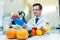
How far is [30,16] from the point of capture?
5.13 ft

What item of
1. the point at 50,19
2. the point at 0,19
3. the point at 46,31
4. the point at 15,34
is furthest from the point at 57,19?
the point at 15,34

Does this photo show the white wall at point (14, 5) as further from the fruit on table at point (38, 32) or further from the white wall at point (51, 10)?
the fruit on table at point (38, 32)

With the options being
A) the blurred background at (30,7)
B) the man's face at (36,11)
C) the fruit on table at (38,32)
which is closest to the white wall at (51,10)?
the blurred background at (30,7)

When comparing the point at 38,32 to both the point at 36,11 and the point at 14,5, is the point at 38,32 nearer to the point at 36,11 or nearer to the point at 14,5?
the point at 36,11

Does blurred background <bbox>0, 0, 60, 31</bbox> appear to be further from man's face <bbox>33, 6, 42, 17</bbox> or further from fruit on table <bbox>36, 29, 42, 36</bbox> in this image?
fruit on table <bbox>36, 29, 42, 36</bbox>

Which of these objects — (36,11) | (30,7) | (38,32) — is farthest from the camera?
(30,7)

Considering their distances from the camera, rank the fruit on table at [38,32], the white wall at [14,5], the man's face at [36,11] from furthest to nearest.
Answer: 1. the white wall at [14,5]
2. the man's face at [36,11]
3. the fruit on table at [38,32]

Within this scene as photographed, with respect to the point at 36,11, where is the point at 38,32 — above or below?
below

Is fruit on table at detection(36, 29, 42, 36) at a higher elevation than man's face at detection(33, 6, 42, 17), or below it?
below

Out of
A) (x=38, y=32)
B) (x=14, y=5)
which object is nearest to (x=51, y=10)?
(x=14, y=5)

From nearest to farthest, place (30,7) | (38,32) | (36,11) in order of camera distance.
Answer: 1. (38,32)
2. (36,11)
3. (30,7)

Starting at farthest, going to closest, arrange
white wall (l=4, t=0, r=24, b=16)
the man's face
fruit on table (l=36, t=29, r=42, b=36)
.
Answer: white wall (l=4, t=0, r=24, b=16) → the man's face → fruit on table (l=36, t=29, r=42, b=36)

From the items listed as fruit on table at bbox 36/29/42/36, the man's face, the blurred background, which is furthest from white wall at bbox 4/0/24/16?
fruit on table at bbox 36/29/42/36

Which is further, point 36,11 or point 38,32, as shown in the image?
point 36,11
